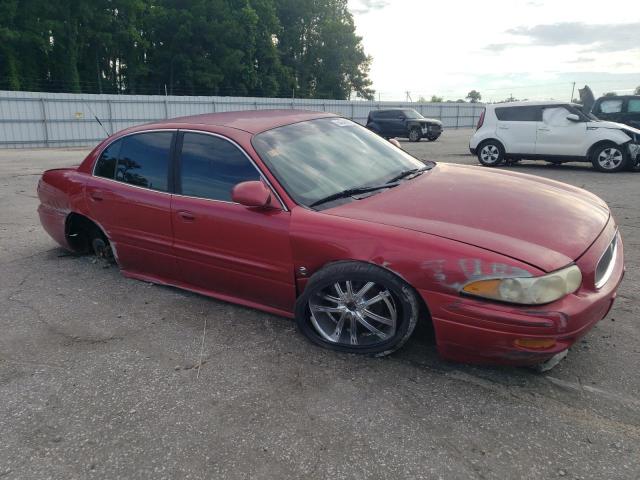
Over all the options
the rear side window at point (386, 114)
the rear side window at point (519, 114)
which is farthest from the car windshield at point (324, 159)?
the rear side window at point (386, 114)

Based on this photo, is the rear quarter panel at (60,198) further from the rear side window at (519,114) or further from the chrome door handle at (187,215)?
the rear side window at (519,114)

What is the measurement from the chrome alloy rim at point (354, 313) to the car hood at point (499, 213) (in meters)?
0.41

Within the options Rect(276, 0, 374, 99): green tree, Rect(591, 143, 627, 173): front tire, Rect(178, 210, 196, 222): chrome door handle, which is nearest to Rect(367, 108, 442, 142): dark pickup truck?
Rect(591, 143, 627, 173): front tire

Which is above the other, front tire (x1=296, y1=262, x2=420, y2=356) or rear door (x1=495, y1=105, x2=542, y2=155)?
rear door (x1=495, y1=105, x2=542, y2=155)

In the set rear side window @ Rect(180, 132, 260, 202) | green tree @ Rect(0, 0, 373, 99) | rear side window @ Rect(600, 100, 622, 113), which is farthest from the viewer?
green tree @ Rect(0, 0, 373, 99)

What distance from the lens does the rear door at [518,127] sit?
11.3m

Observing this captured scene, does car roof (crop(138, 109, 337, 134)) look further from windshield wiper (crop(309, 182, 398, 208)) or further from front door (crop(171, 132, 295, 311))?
windshield wiper (crop(309, 182, 398, 208))

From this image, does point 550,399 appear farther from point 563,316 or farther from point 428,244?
point 428,244

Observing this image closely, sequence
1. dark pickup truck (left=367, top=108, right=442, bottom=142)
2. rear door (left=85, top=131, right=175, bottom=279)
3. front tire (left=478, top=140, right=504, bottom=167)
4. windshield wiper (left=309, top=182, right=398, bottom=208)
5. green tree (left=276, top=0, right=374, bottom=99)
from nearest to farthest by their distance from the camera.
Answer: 1. windshield wiper (left=309, top=182, right=398, bottom=208)
2. rear door (left=85, top=131, right=175, bottom=279)
3. front tire (left=478, top=140, right=504, bottom=167)
4. dark pickup truck (left=367, top=108, right=442, bottom=142)
5. green tree (left=276, top=0, right=374, bottom=99)

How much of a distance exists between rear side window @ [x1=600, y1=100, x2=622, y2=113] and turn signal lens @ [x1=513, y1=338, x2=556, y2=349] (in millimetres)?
13767

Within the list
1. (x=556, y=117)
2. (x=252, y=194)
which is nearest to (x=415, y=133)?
(x=556, y=117)

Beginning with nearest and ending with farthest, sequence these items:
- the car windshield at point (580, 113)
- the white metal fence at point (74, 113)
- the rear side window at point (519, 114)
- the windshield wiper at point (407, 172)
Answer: the windshield wiper at point (407, 172), the car windshield at point (580, 113), the rear side window at point (519, 114), the white metal fence at point (74, 113)

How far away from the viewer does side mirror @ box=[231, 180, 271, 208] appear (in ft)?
9.95

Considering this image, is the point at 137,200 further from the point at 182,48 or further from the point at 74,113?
the point at 182,48
